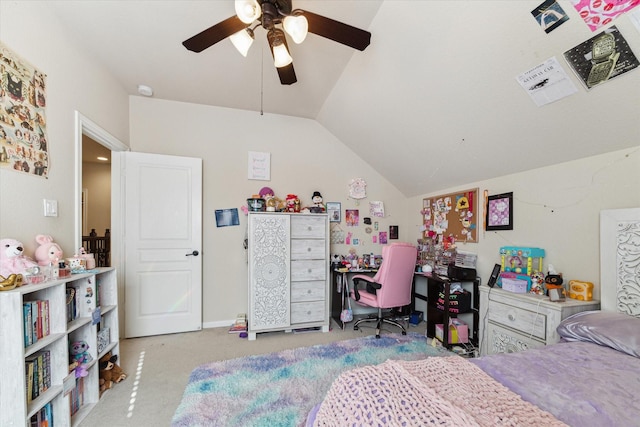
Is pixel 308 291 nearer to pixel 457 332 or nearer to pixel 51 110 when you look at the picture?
pixel 457 332

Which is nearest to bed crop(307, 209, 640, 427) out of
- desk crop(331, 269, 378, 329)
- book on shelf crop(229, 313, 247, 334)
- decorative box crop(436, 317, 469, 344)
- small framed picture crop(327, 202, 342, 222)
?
decorative box crop(436, 317, 469, 344)

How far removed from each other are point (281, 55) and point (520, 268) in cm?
252

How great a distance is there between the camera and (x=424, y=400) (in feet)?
2.69

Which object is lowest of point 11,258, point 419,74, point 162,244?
point 162,244

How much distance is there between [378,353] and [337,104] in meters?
2.64

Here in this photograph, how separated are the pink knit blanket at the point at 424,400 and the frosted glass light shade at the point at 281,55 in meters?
1.75

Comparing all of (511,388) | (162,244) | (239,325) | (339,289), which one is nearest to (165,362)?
(239,325)

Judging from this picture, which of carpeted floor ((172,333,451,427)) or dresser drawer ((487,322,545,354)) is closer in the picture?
carpeted floor ((172,333,451,427))

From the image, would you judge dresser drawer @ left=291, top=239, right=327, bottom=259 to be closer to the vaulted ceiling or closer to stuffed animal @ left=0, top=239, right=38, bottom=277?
the vaulted ceiling

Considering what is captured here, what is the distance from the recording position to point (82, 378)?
5.88 ft

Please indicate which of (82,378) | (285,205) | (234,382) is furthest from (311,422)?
(285,205)

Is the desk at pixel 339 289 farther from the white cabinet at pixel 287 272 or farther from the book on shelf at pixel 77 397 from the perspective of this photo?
the book on shelf at pixel 77 397

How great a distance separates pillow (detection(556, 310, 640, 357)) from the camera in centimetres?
125

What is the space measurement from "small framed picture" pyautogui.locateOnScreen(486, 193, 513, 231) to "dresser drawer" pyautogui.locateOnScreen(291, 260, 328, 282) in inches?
70.5
